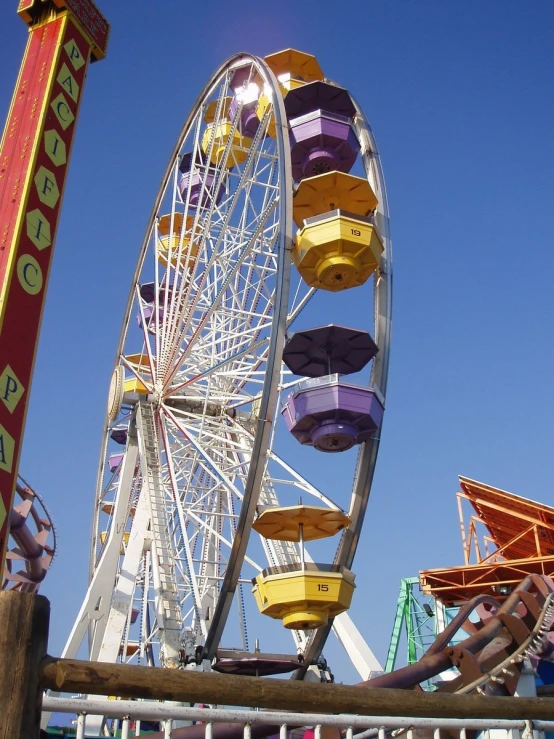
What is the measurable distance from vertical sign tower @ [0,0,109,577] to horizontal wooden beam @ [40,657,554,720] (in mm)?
4934

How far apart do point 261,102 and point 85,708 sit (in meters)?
12.9

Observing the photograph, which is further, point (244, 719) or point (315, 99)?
point (315, 99)

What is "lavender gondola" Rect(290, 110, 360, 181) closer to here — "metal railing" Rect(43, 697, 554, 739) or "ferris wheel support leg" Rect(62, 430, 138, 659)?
"ferris wheel support leg" Rect(62, 430, 138, 659)

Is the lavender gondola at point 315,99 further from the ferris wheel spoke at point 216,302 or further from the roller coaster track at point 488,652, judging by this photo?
the roller coaster track at point 488,652

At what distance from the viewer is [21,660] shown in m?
2.47

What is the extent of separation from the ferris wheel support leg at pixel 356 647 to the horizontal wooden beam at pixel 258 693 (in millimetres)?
7868

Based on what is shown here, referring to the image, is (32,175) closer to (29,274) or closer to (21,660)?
(29,274)

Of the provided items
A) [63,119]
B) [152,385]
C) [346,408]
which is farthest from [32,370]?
[152,385]

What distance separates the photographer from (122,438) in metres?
18.7

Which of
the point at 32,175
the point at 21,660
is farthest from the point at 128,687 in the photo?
the point at 32,175

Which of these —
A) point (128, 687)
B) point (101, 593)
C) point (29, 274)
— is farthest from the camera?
point (101, 593)

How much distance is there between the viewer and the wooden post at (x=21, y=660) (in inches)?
94.6

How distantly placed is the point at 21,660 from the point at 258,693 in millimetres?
848

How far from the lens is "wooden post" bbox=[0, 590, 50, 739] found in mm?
2402
